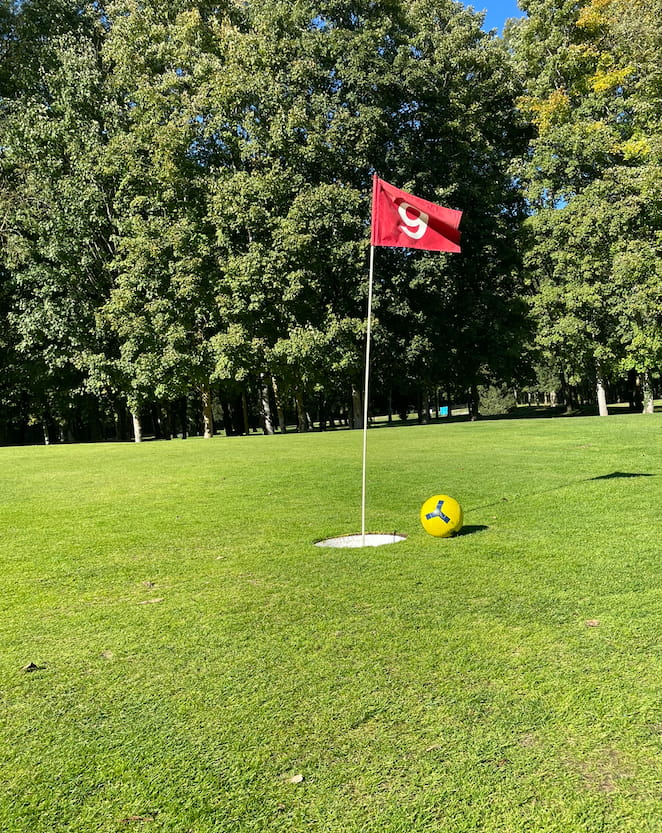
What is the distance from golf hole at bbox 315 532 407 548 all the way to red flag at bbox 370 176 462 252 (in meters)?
3.70

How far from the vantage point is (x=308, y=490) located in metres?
11.8

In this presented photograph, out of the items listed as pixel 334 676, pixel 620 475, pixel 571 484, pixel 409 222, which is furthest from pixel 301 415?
pixel 334 676

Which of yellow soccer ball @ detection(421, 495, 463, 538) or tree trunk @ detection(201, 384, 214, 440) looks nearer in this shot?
yellow soccer ball @ detection(421, 495, 463, 538)

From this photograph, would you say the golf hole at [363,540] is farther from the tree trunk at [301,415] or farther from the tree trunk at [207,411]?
the tree trunk at [301,415]

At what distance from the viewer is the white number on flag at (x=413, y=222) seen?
8.17 meters

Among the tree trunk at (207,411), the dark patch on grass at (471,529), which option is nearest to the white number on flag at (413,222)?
the dark patch on grass at (471,529)

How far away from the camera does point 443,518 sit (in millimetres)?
7539

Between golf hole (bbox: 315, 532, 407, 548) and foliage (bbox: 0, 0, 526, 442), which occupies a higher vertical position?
foliage (bbox: 0, 0, 526, 442)

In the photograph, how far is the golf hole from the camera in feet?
24.8

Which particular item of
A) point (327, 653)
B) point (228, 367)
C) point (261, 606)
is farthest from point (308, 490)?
point (228, 367)

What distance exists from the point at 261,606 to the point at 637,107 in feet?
117

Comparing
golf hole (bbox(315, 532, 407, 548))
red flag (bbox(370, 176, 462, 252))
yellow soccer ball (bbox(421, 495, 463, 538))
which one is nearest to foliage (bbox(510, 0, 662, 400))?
red flag (bbox(370, 176, 462, 252))

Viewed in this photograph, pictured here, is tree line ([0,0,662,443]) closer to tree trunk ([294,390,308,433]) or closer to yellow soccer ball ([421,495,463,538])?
tree trunk ([294,390,308,433])

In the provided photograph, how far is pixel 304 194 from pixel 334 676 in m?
31.9
